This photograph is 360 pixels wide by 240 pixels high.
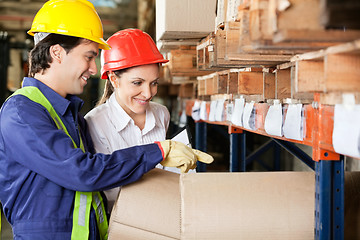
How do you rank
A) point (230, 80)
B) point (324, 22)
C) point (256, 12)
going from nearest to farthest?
point (324, 22) < point (256, 12) < point (230, 80)

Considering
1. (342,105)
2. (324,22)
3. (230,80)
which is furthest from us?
(230,80)

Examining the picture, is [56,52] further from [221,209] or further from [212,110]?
[212,110]

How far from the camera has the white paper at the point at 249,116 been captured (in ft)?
9.62

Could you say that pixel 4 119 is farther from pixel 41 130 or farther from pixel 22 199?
pixel 22 199

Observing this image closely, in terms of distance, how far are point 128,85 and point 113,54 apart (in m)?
0.28

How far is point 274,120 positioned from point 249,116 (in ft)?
1.66

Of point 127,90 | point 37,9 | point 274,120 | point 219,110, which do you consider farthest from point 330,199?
point 37,9

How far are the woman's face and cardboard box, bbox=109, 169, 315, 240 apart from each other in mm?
1108

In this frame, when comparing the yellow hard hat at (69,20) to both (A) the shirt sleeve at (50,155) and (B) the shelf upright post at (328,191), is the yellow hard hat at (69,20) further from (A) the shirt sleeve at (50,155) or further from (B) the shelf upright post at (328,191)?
(B) the shelf upright post at (328,191)

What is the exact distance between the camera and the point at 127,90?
320 cm

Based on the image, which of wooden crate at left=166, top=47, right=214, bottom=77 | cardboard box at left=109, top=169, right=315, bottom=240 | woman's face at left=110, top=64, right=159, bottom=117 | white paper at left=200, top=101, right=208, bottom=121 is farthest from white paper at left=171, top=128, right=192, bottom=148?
white paper at left=200, top=101, right=208, bottom=121

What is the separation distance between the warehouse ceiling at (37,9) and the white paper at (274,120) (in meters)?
14.1

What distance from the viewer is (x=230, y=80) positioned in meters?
3.17

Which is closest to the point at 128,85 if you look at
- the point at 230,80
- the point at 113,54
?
the point at 113,54
